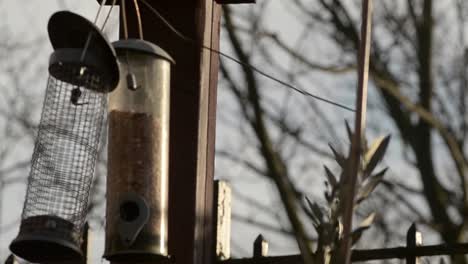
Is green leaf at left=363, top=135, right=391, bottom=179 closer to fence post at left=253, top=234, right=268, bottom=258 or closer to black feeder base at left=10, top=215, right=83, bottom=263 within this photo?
black feeder base at left=10, top=215, right=83, bottom=263

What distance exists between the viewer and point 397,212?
8.82 meters

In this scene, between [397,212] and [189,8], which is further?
[397,212]

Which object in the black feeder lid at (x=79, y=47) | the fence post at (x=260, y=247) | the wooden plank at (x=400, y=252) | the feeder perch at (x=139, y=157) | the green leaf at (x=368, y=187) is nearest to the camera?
the green leaf at (x=368, y=187)

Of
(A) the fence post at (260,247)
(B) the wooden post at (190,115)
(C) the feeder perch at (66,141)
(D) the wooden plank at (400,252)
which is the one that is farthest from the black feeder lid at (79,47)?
(A) the fence post at (260,247)

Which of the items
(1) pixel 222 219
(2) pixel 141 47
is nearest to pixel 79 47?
(2) pixel 141 47

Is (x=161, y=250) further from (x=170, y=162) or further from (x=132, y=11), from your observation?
(x=132, y=11)

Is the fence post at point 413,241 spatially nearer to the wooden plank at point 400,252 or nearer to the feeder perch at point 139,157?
the wooden plank at point 400,252

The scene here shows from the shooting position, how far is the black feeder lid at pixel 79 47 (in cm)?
373

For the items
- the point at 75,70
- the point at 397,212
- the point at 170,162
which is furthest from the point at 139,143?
the point at 397,212

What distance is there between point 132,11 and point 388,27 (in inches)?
205

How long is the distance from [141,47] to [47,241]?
0.68 metres

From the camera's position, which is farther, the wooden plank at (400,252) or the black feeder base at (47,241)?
the wooden plank at (400,252)

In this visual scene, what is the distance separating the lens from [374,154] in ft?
6.06

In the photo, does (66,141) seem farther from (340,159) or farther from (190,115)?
(340,159)
